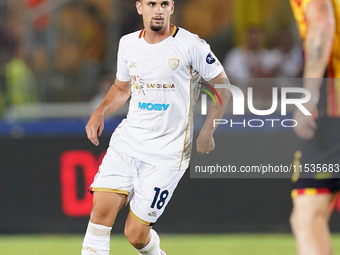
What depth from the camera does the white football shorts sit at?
465cm

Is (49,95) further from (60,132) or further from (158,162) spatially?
(158,162)

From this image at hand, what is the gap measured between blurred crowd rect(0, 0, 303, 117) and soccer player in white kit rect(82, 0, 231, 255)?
3.70 meters

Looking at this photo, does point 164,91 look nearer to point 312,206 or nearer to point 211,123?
point 211,123

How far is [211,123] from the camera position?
455cm

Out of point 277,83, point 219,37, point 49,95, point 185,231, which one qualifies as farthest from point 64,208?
point 219,37

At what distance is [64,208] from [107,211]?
336 cm

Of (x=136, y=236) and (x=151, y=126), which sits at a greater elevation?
(x=151, y=126)

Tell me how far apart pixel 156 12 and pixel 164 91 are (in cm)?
57

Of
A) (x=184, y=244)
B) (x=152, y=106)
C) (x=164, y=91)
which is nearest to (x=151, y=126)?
(x=152, y=106)

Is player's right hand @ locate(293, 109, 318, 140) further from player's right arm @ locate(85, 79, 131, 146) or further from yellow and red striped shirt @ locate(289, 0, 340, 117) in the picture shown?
player's right arm @ locate(85, 79, 131, 146)

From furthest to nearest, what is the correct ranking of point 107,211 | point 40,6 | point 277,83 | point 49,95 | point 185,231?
point 40,6 < point 49,95 < point 277,83 < point 185,231 < point 107,211

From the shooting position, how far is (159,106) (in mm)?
4586

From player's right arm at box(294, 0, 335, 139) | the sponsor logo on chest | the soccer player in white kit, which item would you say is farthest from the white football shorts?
→ player's right arm at box(294, 0, 335, 139)

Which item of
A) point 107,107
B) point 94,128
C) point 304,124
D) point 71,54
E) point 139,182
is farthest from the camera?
point 71,54
